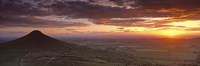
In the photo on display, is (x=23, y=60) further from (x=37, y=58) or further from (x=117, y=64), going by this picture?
(x=117, y=64)

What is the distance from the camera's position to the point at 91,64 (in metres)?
178

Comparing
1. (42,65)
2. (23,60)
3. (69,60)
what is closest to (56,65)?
(42,65)

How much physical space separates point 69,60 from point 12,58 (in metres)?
39.8

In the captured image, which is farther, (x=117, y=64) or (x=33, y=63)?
(x=117, y=64)

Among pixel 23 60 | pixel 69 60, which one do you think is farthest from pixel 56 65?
pixel 23 60

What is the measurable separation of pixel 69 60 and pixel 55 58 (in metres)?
11.5

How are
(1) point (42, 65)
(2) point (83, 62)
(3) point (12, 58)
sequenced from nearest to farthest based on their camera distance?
1. (1) point (42, 65)
2. (2) point (83, 62)
3. (3) point (12, 58)

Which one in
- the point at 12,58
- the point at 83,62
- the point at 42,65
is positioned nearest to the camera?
the point at 42,65

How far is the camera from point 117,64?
18988 cm

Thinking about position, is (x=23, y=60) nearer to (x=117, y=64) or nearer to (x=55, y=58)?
(x=55, y=58)

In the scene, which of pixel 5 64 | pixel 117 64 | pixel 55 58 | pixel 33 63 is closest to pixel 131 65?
pixel 117 64

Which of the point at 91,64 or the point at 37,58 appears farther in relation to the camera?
the point at 37,58

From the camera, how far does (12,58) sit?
199 m

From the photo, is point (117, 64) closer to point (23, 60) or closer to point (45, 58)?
point (45, 58)
